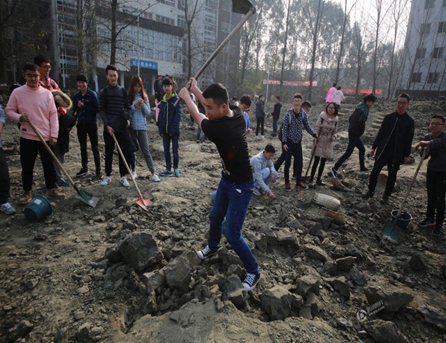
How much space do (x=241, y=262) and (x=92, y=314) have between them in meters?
1.54

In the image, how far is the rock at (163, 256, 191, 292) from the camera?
8.37ft

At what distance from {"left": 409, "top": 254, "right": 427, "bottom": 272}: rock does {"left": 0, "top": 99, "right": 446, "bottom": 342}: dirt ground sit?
13mm

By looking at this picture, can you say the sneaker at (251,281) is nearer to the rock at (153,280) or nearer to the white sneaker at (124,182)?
the rock at (153,280)

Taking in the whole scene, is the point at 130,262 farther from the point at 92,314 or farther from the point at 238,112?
the point at 238,112

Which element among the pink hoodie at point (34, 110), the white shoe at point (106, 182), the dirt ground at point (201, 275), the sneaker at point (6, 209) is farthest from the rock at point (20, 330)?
the white shoe at point (106, 182)

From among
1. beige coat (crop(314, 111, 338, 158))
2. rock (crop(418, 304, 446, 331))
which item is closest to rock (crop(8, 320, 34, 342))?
rock (crop(418, 304, 446, 331))

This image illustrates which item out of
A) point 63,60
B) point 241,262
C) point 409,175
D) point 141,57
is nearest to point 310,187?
point 409,175

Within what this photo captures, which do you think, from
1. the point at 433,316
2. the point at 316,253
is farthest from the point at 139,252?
the point at 433,316

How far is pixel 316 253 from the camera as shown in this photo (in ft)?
11.1

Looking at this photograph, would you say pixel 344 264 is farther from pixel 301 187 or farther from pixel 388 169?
pixel 388 169

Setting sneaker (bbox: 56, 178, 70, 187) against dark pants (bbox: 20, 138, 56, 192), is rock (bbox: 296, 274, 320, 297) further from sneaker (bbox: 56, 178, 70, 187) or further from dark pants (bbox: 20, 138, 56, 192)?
sneaker (bbox: 56, 178, 70, 187)

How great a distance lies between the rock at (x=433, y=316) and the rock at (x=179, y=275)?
239 cm

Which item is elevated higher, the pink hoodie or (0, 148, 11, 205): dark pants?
the pink hoodie

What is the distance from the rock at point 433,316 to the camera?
8.27ft
